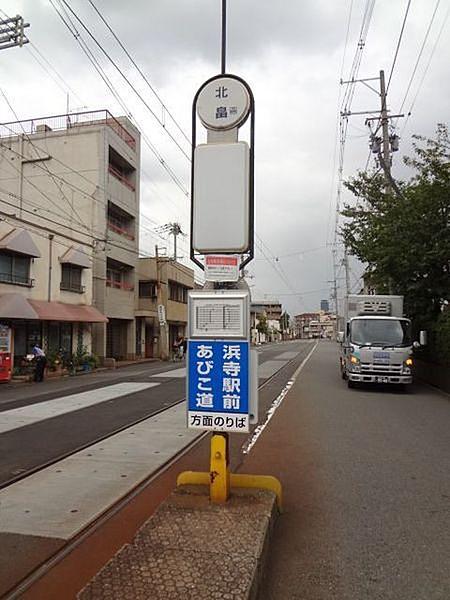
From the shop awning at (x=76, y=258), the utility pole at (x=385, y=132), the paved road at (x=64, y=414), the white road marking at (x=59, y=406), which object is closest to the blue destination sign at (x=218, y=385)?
the paved road at (x=64, y=414)

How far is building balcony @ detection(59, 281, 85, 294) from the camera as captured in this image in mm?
26766

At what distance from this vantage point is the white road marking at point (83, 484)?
4922 millimetres

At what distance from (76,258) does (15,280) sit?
4.88m

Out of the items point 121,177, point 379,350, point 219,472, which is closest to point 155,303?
point 121,177

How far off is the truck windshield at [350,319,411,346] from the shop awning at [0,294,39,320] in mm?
13096

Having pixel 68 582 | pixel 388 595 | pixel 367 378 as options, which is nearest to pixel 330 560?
pixel 388 595

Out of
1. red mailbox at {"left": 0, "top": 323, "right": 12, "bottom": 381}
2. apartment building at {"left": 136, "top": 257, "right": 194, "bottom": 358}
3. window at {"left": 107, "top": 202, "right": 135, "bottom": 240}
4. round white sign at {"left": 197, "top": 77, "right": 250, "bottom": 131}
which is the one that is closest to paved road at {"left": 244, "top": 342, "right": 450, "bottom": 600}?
round white sign at {"left": 197, "top": 77, "right": 250, "bottom": 131}

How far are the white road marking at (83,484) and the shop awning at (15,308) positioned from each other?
531 inches

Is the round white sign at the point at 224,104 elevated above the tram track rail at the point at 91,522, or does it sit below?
above

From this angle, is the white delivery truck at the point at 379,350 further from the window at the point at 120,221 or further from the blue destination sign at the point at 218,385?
the window at the point at 120,221

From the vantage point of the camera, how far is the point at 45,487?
6.02m

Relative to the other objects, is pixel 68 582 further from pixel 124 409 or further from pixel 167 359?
pixel 167 359

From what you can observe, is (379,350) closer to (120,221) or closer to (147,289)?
(120,221)

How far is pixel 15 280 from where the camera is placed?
2275 centimetres
